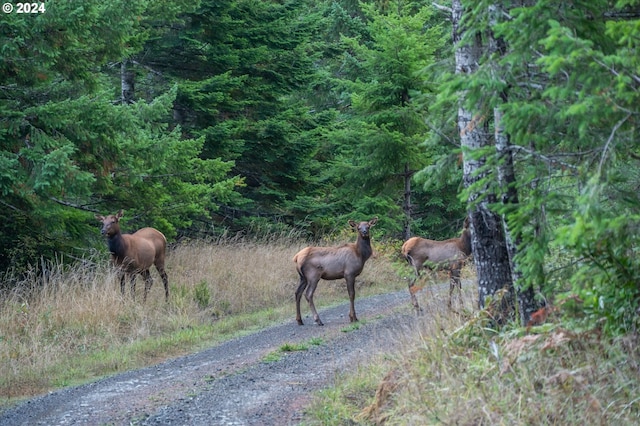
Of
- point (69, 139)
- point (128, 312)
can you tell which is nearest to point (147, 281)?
point (128, 312)

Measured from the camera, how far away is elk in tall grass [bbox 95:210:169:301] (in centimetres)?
1633

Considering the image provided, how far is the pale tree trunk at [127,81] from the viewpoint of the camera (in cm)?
2248

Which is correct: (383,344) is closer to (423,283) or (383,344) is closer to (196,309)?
(423,283)

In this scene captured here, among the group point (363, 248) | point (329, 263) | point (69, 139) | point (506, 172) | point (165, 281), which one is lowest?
point (165, 281)

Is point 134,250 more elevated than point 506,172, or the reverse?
point 506,172

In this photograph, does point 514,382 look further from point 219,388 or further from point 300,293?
point 300,293

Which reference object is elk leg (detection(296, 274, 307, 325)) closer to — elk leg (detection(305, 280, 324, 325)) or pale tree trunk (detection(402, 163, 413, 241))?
elk leg (detection(305, 280, 324, 325))

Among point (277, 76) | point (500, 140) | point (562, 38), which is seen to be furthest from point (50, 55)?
point (277, 76)

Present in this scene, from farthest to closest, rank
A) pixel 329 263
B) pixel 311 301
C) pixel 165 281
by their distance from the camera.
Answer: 1. pixel 165 281
2. pixel 329 263
3. pixel 311 301

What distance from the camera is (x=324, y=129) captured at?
2605cm

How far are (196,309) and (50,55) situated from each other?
17.8 ft

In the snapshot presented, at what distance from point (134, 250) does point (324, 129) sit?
10.5 metres

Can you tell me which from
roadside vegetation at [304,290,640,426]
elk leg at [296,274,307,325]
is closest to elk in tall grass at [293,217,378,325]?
elk leg at [296,274,307,325]

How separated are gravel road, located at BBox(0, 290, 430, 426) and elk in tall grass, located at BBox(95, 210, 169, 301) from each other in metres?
4.47
